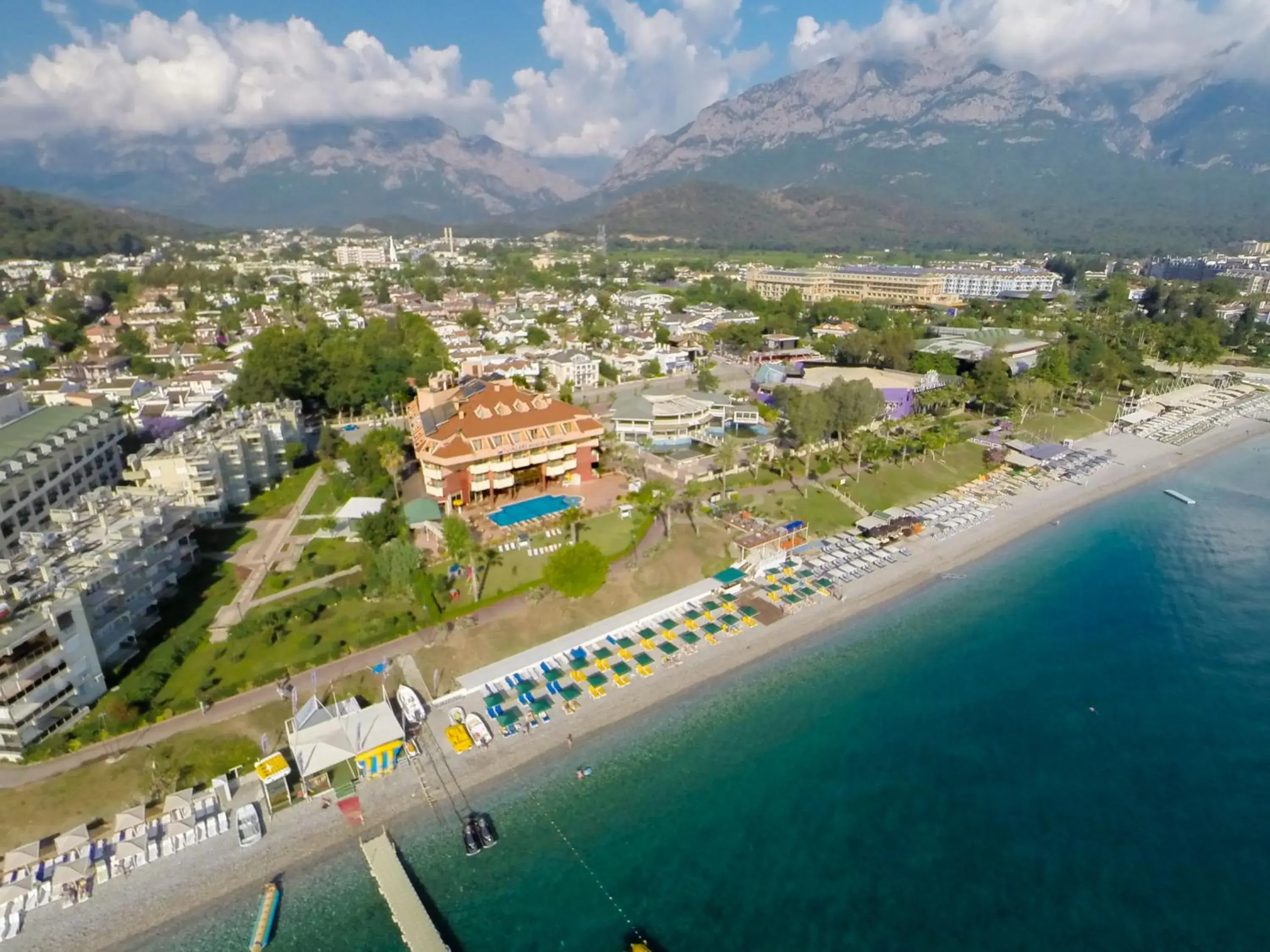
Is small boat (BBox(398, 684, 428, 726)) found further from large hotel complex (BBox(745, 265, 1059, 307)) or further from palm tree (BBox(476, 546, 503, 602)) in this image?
large hotel complex (BBox(745, 265, 1059, 307))

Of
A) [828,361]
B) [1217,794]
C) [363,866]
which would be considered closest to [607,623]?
[363,866]

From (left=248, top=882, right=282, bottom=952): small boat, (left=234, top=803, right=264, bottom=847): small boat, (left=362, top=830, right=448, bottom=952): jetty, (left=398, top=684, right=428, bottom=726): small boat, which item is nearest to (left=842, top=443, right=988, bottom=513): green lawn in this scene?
(left=398, top=684, right=428, bottom=726): small boat

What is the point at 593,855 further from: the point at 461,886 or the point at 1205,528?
the point at 1205,528

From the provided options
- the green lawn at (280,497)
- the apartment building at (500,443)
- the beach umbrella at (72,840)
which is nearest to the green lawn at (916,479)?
the apartment building at (500,443)

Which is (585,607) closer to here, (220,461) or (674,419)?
(674,419)

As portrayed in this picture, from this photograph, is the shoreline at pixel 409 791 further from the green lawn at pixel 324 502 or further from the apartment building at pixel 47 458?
the apartment building at pixel 47 458

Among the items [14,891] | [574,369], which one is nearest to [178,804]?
[14,891]
